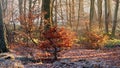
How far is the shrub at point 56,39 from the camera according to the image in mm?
14102

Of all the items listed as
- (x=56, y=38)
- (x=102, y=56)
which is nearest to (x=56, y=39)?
(x=56, y=38)

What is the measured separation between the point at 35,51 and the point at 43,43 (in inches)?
77.3

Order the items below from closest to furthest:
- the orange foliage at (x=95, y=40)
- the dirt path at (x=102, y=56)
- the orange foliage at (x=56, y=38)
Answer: the dirt path at (x=102, y=56) < the orange foliage at (x=56, y=38) < the orange foliage at (x=95, y=40)

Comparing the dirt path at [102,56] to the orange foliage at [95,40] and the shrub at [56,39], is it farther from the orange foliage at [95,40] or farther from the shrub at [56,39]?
the orange foliage at [95,40]

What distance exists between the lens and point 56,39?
14.3 meters

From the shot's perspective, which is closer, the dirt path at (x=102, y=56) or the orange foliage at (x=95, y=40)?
the dirt path at (x=102, y=56)

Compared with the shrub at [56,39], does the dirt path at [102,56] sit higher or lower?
lower

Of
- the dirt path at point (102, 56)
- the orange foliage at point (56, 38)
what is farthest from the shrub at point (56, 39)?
the dirt path at point (102, 56)

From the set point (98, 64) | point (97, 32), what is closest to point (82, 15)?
point (97, 32)

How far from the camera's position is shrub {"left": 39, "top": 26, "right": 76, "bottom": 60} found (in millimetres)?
14102

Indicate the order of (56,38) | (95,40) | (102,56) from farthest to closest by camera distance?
(95,40)
(102,56)
(56,38)

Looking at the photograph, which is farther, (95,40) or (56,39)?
(95,40)

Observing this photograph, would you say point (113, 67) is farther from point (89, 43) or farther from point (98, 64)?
point (89, 43)

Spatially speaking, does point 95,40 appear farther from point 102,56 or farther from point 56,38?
point 56,38
